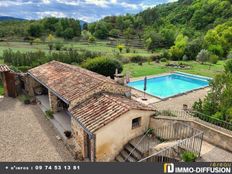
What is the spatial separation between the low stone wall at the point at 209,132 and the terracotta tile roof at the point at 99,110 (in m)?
1.23

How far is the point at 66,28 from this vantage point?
106m

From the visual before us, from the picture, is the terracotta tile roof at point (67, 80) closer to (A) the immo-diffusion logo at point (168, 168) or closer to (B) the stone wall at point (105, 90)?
(B) the stone wall at point (105, 90)

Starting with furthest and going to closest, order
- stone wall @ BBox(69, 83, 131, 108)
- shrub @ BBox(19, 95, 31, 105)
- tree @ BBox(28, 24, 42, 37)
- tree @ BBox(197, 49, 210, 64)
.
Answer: tree @ BBox(28, 24, 42, 37)
tree @ BBox(197, 49, 210, 64)
shrub @ BBox(19, 95, 31, 105)
stone wall @ BBox(69, 83, 131, 108)

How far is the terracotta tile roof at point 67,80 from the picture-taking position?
16.6 meters

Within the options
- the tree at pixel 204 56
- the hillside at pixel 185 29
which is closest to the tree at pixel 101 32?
the hillside at pixel 185 29

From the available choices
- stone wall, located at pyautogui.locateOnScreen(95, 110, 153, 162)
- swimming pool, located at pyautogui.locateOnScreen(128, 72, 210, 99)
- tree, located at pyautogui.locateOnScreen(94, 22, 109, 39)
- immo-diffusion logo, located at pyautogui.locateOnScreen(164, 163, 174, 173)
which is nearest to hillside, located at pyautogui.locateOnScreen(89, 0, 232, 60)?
tree, located at pyautogui.locateOnScreen(94, 22, 109, 39)

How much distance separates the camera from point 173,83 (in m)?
37.6

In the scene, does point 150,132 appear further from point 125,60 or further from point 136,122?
point 125,60

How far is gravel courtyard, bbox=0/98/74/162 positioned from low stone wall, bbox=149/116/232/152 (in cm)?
666

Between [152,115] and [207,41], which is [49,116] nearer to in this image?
[152,115]

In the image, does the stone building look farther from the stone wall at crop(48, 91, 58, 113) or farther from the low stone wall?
the low stone wall

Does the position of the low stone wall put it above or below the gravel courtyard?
above

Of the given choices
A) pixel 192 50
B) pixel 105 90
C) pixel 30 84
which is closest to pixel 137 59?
pixel 192 50

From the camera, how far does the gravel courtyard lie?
13.9 meters
